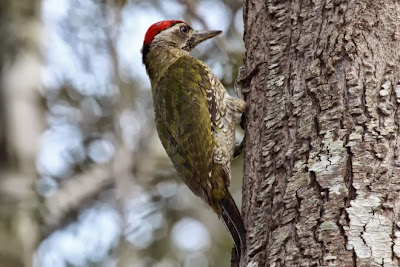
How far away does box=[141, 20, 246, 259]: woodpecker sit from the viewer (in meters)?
3.61

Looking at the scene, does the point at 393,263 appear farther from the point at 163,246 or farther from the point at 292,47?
the point at 163,246

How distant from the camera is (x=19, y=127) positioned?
6816 millimetres

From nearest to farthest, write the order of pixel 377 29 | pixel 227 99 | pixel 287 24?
pixel 377 29
pixel 287 24
pixel 227 99

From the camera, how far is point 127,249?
21.2 ft

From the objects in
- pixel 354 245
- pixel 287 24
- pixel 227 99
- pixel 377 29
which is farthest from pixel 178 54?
pixel 354 245

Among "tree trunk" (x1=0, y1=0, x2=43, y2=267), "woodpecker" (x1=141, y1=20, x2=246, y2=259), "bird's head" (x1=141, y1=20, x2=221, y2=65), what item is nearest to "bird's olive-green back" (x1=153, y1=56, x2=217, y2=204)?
"woodpecker" (x1=141, y1=20, x2=246, y2=259)

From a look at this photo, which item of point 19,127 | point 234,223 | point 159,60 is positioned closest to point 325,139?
point 234,223

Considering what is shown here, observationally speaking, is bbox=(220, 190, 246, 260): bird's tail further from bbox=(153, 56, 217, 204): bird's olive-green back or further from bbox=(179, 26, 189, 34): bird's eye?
bbox=(179, 26, 189, 34): bird's eye

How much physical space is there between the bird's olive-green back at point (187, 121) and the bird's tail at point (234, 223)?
0.64 feet

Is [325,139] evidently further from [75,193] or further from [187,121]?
[75,193]

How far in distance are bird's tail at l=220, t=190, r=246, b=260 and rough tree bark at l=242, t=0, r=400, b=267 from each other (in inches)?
3.3

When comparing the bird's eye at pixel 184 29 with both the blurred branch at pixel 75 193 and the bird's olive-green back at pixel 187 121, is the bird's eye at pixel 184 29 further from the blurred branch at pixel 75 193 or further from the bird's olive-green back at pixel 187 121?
the blurred branch at pixel 75 193

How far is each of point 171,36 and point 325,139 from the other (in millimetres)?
2497

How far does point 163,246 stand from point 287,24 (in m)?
5.42
